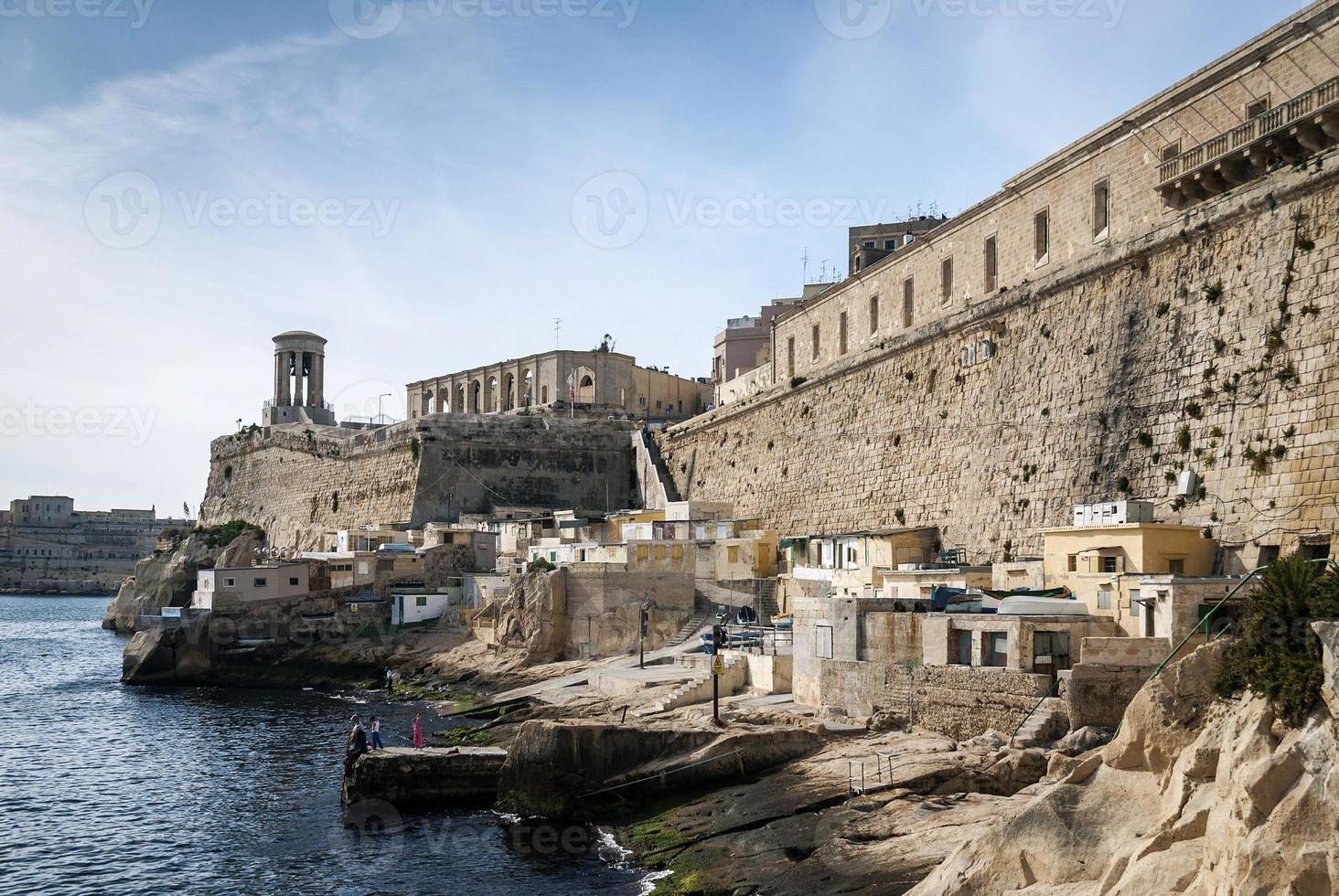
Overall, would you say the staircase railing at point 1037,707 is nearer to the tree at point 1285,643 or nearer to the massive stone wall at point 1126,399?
the massive stone wall at point 1126,399

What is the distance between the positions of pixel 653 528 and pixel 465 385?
32019 mm

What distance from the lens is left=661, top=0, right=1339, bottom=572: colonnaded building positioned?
60.3 ft

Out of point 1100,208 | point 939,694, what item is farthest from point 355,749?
point 1100,208

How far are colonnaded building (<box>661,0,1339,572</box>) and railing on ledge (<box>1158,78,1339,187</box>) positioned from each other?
0.13 ft

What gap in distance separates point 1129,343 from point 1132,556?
5.43 meters

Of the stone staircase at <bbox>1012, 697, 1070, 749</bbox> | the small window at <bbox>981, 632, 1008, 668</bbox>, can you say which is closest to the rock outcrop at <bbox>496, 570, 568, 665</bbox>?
the small window at <bbox>981, 632, 1008, 668</bbox>

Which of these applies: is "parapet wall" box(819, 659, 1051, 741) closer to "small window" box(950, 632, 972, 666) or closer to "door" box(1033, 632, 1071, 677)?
"small window" box(950, 632, 972, 666)

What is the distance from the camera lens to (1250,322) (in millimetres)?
19469

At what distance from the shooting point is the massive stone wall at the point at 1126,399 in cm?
1814

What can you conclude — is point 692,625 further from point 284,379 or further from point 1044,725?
point 284,379

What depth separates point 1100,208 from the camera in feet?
83.5

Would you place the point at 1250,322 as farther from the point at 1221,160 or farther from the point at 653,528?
the point at 653,528


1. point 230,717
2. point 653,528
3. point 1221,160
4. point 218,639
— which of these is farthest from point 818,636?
point 218,639

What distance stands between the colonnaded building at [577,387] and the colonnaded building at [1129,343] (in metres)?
23.1
